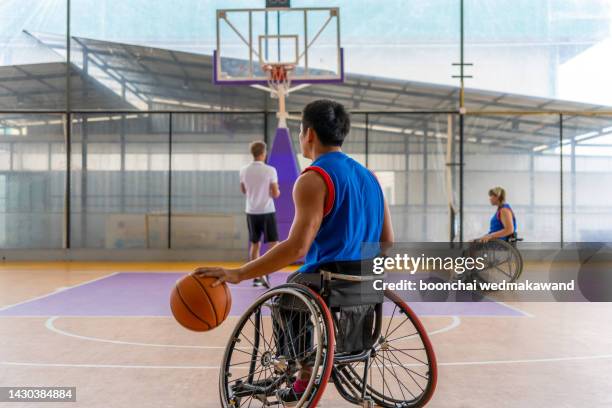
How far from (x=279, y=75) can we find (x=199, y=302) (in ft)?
23.8

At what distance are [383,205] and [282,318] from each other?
55 centimetres

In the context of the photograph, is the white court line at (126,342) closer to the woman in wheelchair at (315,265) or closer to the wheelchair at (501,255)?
the wheelchair at (501,255)

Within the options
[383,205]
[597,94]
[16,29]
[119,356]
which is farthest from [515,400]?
[16,29]

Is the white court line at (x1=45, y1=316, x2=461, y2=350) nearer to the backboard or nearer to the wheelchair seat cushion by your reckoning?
the wheelchair seat cushion

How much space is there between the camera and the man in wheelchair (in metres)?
2.19

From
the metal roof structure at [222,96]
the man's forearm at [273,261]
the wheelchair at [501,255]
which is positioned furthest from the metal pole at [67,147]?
the man's forearm at [273,261]

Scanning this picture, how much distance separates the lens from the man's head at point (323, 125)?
2.37m

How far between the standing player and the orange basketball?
14.0ft

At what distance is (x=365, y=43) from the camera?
10688 millimetres

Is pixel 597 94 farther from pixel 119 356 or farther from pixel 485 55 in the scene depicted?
pixel 119 356

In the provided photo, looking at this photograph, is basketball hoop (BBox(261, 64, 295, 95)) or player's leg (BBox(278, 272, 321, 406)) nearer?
player's leg (BBox(278, 272, 321, 406))

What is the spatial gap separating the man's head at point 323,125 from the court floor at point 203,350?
3.47ft

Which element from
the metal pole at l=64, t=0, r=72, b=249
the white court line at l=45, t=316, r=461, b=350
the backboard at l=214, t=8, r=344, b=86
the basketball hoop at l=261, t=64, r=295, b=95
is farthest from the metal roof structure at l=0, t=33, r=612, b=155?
the white court line at l=45, t=316, r=461, b=350

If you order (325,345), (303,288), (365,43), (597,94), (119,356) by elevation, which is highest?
(365,43)
